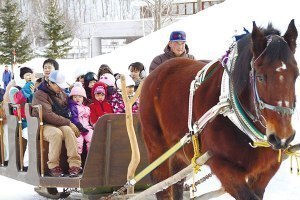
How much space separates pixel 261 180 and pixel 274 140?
755 millimetres

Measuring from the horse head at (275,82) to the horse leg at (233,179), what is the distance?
0.46 metres

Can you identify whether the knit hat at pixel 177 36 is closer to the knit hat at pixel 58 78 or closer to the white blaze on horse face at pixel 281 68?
the knit hat at pixel 58 78

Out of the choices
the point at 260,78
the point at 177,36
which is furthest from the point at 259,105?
the point at 177,36

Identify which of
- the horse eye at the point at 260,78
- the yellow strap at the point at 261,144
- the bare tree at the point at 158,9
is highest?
the bare tree at the point at 158,9

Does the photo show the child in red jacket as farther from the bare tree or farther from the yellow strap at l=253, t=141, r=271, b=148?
the bare tree

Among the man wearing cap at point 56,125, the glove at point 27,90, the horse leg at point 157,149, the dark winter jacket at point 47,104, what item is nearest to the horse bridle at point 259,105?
the horse leg at point 157,149

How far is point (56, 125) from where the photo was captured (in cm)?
589

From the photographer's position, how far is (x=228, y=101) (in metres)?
3.55

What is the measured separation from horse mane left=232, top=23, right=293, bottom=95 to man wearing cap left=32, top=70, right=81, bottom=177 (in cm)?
266

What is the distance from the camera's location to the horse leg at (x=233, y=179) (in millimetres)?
3521

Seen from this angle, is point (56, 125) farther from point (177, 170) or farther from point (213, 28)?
point (213, 28)

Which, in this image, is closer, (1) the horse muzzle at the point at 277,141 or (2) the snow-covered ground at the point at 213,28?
(1) the horse muzzle at the point at 277,141

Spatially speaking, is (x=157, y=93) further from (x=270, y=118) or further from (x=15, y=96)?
(x=15, y=96)

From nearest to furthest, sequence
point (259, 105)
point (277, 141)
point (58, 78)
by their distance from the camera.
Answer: point (277, 141), point (259, 105), point (58, 78)
